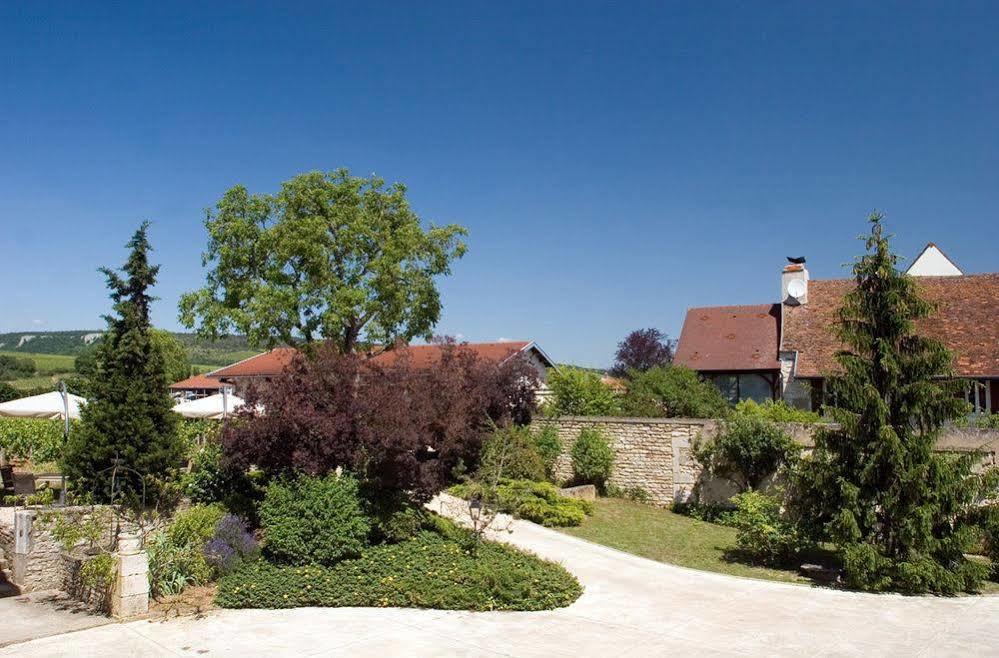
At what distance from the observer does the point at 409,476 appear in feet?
41.0

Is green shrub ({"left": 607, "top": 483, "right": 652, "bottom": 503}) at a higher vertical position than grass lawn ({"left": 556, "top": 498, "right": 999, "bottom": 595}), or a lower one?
higher

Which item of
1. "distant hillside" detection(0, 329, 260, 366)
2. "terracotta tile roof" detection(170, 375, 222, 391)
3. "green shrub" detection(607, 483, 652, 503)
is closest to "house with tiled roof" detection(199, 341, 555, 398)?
"terracotta tile roof" detection(170, 375, 222, 391)

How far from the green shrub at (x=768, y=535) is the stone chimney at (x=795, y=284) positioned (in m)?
17.3

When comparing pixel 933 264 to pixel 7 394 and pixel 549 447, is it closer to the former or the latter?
pixel 549 447

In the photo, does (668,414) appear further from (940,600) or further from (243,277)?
(243,277)

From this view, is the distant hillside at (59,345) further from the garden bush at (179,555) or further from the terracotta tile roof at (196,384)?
the garden bush at (179,555)

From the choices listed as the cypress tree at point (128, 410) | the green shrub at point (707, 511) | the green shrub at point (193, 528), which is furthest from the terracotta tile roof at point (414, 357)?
the green shrub at point (193, 528)

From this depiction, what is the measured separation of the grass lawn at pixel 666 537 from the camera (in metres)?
12.6

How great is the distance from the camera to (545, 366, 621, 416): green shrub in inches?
867

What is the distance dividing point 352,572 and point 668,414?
48.5 feet

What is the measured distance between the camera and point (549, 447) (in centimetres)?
2005

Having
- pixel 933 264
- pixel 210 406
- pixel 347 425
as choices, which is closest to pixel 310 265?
pixel 210 406

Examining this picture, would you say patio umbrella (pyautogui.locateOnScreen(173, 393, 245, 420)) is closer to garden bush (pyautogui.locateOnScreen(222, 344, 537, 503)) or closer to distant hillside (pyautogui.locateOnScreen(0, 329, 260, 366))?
garden bush (pyautogui.locateOnScreen(222, 344, 537, 503))

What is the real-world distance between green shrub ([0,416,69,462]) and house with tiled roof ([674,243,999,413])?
79.4 ft
